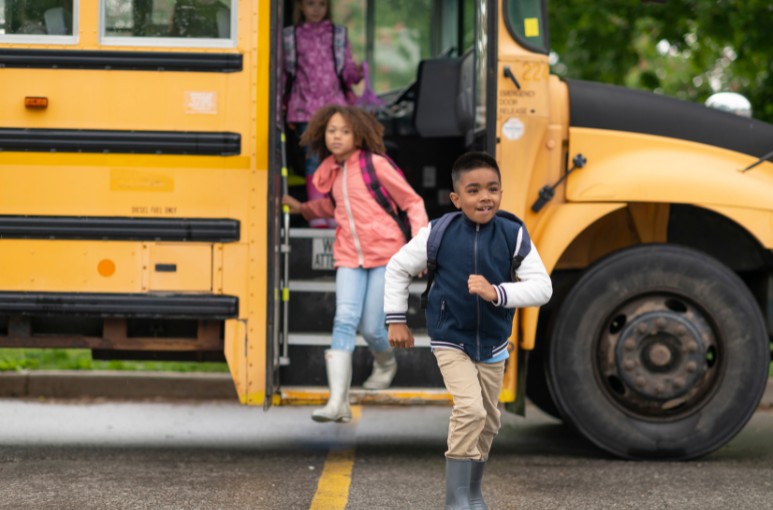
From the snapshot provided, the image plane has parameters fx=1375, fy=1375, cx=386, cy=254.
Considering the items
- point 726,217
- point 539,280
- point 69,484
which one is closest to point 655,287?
point 726,217

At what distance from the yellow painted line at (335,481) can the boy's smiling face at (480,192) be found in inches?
47.3

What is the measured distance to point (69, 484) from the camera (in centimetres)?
518

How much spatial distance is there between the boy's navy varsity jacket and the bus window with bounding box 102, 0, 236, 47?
164 centimetres

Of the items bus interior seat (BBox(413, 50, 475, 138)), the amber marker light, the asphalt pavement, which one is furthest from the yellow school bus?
the asphalt pavement

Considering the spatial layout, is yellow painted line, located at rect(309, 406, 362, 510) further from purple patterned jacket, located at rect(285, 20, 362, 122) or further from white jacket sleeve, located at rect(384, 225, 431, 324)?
purple patterned jacket, located at rect(285, 20, 362, 122)

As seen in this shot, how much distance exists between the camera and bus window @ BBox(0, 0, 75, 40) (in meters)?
5.57

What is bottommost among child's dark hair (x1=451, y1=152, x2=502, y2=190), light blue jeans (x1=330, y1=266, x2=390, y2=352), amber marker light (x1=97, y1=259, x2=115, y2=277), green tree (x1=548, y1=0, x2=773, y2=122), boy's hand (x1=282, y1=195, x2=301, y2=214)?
light blue jeans (x1=330, y1=266, x2=390, y2=352)

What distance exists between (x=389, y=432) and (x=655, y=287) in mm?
1889

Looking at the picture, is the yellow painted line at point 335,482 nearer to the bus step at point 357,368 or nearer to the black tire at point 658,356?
the bus step at point 357,368

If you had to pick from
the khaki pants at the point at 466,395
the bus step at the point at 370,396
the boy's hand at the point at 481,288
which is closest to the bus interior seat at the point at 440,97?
the bus step at the point at 370,396

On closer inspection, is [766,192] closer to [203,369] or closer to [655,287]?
[655,287]

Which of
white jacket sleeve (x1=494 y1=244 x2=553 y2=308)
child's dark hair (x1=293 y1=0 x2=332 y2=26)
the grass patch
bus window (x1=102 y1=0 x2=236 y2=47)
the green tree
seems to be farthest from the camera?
the green tree

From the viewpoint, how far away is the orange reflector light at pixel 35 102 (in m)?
5.55

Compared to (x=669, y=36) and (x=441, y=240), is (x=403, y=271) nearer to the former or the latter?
(x=441, y=240)
